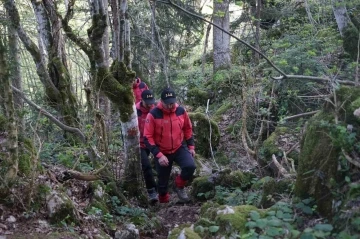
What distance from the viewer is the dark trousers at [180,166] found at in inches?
314

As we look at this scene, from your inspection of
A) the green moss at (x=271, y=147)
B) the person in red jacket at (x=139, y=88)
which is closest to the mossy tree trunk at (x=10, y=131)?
the person in red jacket at (x=139, y=88)

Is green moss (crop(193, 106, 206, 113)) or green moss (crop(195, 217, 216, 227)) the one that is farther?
green moss (crop(193, 106, 206, 113))

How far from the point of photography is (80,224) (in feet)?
18.1

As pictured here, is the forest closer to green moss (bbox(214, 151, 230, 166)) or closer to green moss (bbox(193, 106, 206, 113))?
green moss (bbox(214, 151, 230, 166))

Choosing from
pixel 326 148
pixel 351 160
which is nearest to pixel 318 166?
pixel 326 148

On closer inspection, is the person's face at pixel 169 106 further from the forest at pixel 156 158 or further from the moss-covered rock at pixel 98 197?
the moss-covered rock at pixel 98 197

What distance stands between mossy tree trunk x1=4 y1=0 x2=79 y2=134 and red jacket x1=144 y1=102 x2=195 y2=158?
7.71 ft

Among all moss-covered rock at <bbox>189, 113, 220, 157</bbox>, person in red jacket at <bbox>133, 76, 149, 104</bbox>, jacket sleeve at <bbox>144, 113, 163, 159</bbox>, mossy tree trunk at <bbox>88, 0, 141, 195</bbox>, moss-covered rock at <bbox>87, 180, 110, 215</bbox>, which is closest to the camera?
moss-covered rock at <bbox>87, 180, 110, 215</bbox>

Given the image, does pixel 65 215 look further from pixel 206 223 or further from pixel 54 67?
pixel 54 67

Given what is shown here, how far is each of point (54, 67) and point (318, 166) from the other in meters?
7.23

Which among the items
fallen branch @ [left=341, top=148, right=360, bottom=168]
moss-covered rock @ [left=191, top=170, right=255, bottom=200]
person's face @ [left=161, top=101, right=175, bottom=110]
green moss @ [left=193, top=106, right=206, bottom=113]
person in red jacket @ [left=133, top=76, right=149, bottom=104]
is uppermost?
person in red jacket @ [left=133, top=76, right=149, bottom=104]

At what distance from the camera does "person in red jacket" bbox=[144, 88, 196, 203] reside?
7715 mm

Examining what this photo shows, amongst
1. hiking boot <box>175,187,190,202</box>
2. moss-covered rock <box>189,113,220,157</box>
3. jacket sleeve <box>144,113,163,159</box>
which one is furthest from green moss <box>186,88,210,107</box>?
jacket sleeve <box>144,113,163,159</box>

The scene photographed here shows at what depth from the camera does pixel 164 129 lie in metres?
7.80
